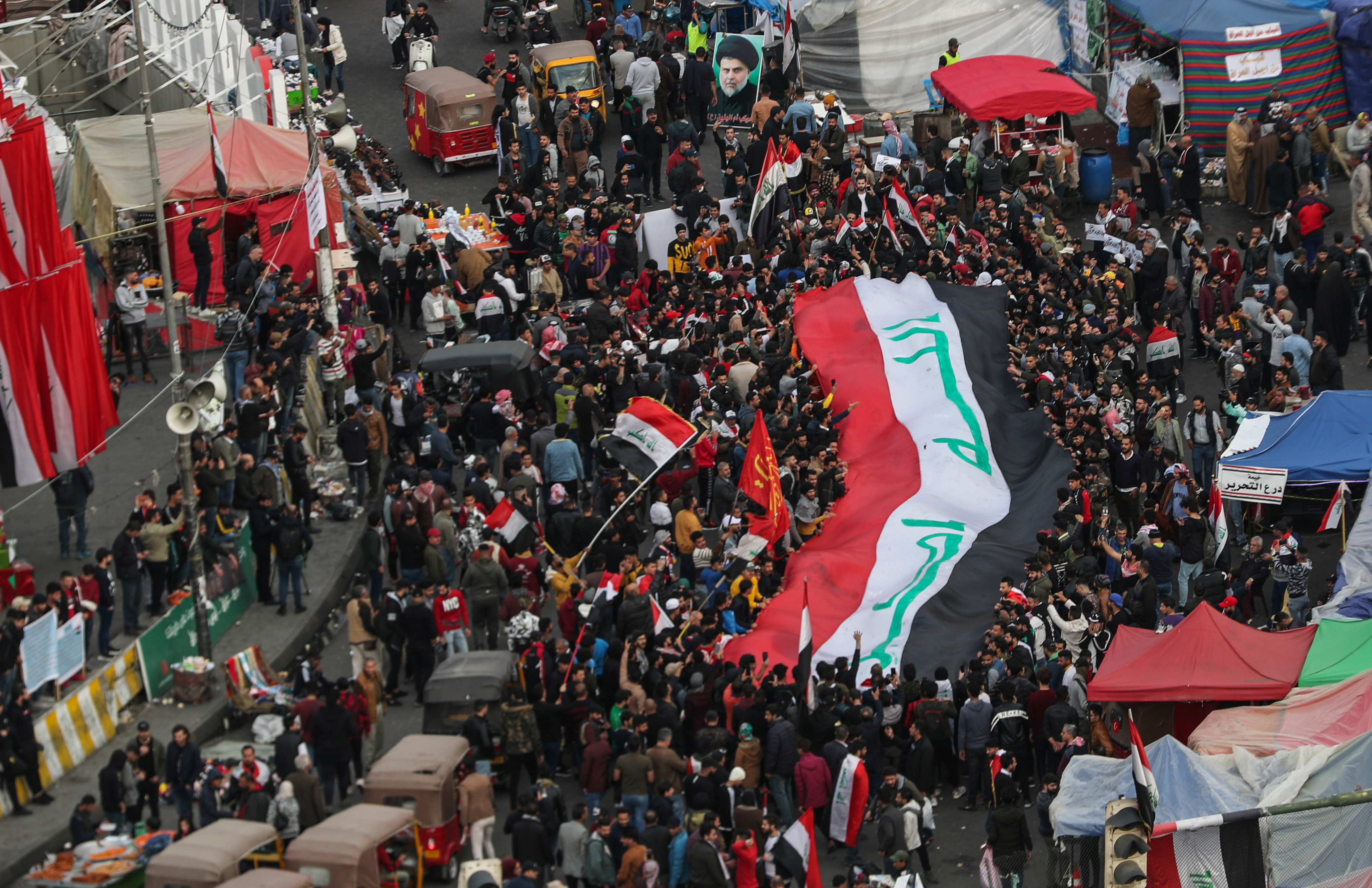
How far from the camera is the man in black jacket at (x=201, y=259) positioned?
32250 mm

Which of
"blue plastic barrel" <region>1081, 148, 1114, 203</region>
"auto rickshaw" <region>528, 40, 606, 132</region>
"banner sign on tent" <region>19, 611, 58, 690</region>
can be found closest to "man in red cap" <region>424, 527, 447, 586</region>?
→ "banner sign on tent" <region>19, 611, 58, 690</region>

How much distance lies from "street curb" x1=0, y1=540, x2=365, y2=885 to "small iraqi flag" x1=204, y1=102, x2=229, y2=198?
8.36 meters

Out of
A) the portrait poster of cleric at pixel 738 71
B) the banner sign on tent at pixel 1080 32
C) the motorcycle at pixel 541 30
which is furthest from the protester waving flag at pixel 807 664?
the motorcycle at pixel 541 30

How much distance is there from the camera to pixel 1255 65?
35844 millimetres

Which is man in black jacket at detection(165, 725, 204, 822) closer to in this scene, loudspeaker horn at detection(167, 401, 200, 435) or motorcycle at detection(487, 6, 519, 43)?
loudspeaker horn at detection(167, 401, 200, 435)

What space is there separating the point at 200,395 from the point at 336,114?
586 inches

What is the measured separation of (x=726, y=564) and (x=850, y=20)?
60.5 feet

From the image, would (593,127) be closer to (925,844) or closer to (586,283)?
(586,283)

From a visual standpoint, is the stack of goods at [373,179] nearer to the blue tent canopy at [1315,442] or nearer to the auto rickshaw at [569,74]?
the auto rickshaw at [569,74]

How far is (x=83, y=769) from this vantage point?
2252 cm

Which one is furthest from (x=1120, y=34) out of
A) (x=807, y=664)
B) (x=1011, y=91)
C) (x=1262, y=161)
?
(x=807, y=664)

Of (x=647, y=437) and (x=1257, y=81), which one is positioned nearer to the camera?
(x=647, y=437)

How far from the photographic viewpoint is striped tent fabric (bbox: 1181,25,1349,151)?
117 ft

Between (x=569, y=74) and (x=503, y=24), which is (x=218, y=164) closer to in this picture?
(x=569, y=74)
